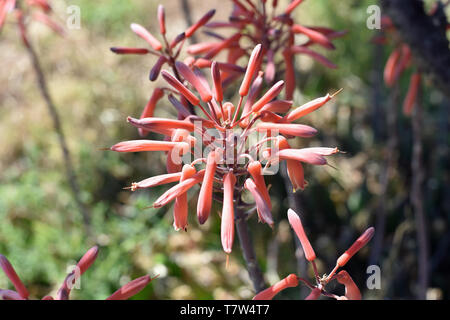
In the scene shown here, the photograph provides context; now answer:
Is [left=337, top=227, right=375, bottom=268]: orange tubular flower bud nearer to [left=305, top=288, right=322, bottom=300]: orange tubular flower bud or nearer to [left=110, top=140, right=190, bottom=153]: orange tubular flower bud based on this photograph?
[left=305, top=288, right=322, bottom=300]: orange tubular flower bud

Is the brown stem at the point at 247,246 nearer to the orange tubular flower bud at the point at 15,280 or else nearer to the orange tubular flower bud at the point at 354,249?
the orange tubular flower bud at the point at 354,249

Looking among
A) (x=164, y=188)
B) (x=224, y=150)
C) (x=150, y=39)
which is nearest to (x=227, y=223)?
(x=224, y=150)

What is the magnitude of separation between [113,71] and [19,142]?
112 centimetres

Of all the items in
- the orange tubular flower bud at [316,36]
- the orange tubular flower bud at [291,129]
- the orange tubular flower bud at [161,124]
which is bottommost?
the orange tubular flower bud at [291,129]

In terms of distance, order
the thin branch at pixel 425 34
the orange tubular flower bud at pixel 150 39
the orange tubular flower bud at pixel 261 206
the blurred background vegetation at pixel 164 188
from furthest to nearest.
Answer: the blurred background vegetation at pixel 164 188
the thin branch at pixel 425 34
the orange tubular flower bud at pixel 150 39
the orange tubular flower bud at pixel 261 206

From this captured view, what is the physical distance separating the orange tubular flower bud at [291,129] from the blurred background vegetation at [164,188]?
153cm

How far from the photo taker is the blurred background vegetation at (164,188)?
2.90m

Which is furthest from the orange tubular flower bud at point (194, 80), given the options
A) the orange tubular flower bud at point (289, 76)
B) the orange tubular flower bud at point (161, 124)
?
the orange tubular flower bud at point (289, 76)

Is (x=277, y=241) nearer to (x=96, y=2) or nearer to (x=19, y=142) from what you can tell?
(x=19, y=142)

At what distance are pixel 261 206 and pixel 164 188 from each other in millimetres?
2645

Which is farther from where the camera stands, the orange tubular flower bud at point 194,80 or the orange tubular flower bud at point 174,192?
the orange tubular flower bud at point 194,80

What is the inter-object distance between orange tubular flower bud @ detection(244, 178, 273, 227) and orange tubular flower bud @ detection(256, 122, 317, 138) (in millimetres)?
146

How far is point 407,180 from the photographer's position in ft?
11.4

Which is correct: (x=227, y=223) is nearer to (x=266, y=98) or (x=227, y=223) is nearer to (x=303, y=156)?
(x=303, y=156)
